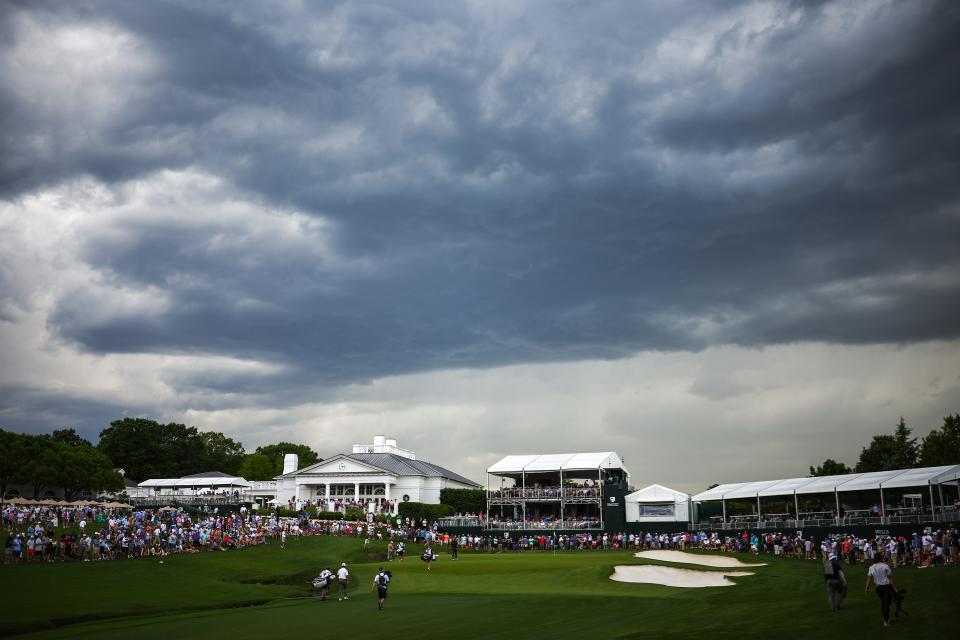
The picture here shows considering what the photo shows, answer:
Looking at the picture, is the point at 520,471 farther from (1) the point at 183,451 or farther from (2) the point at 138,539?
(1) the point at 183,451

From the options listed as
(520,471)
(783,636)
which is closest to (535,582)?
(783,636)

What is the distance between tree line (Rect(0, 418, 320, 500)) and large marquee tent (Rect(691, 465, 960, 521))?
234 ft

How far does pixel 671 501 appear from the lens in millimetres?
72688

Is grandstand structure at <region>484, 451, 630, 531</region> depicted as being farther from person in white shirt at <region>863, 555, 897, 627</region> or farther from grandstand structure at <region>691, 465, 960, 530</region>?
person in white shirt at <region>863, 555, 897, 627</region>

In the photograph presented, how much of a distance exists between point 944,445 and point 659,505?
4307cm

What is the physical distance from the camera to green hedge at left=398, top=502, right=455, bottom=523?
7825 centimetres

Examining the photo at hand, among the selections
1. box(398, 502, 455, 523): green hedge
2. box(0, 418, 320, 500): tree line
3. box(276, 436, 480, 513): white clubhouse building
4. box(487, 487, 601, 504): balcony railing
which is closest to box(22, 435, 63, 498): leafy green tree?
box(0, 418, 320, 500): tree line

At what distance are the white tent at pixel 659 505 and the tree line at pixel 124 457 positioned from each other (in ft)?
214

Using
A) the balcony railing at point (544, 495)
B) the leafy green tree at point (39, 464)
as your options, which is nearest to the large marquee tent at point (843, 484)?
the balcony railing at point (544, 495)

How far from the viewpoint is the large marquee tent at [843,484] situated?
53.2 m

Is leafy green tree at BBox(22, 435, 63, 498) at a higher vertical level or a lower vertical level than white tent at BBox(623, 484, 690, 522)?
higher

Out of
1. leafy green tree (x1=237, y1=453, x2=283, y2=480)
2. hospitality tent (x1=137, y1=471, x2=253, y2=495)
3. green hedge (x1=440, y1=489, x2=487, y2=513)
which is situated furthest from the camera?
leafy green tree (x1=237, y1=453, x2=283, y2=480)

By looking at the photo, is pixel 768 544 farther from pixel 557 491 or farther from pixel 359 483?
pixel 359 483

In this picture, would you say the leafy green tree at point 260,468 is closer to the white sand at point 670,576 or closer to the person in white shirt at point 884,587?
the white sand at point 670,576
